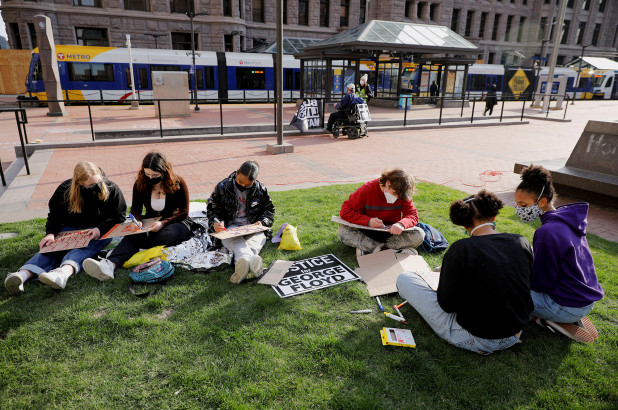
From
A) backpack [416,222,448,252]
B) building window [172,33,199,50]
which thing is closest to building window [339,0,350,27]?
building window [172,33,199,50]

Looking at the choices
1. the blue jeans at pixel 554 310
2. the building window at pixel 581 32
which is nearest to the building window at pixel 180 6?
the blue jeans at pixel 554 310

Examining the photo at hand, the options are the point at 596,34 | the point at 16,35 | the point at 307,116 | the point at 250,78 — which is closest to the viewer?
the point at 307,116

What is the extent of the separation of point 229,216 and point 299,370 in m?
2.31

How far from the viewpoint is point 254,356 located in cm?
291

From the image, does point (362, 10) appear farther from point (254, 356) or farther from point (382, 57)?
point (254, 356)

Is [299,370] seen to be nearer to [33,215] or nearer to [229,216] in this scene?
[229,216]

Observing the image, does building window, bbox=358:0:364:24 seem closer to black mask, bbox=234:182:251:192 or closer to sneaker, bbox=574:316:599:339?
black mask, bbox=234:182:251:192

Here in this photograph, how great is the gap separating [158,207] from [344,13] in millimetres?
45435

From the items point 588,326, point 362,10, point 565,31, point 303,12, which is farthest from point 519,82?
point 588,326

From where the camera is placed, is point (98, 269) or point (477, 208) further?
point (98, 269)

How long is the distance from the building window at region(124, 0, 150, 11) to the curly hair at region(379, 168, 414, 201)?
127 feet

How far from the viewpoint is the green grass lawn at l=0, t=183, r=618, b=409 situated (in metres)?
2.57

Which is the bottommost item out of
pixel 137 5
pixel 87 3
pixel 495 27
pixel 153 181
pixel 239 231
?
pixel 239 231

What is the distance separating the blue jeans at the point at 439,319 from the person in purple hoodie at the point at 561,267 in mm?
427
